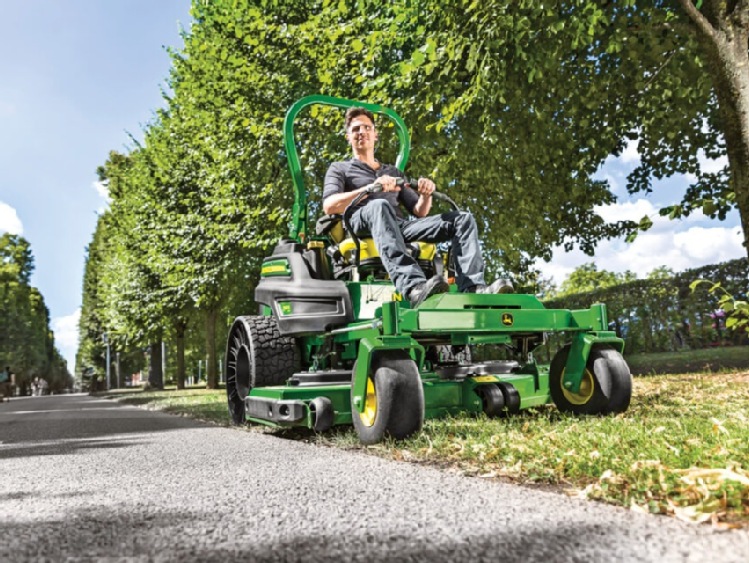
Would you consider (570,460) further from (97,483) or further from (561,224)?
(561,224)

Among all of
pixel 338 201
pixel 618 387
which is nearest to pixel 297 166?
pixel 338 201

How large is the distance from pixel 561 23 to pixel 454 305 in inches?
216

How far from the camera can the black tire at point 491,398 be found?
457cm

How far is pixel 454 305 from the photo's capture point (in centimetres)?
420

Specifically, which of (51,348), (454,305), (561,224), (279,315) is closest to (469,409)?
(454,305)

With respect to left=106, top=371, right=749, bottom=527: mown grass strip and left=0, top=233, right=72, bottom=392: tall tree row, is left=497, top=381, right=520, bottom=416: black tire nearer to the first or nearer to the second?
left=106, top=371, right=749, bottom=527: mown grass strip

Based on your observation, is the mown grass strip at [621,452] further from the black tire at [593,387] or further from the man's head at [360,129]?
the man's head at [360,129]

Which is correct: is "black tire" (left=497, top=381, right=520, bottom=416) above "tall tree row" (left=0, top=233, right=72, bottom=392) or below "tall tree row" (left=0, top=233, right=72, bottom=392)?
below

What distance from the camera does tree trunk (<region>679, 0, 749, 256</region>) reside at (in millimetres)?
7863

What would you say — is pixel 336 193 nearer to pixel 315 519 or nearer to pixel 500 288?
pixel 500 288

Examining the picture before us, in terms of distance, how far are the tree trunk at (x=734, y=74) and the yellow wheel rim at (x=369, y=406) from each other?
234 inches

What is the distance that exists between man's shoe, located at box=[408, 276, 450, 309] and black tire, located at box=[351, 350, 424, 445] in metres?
0.45

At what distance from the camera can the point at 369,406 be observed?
4.16 meters

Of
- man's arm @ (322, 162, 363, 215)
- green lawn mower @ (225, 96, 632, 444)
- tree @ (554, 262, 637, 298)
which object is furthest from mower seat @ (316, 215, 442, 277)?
tree @ (554, 262, 637, 298)
